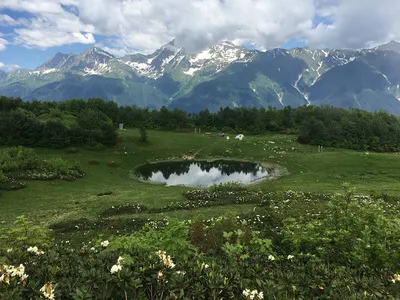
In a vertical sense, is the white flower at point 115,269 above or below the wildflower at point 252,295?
above

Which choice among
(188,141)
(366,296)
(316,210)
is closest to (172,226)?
(366,296)

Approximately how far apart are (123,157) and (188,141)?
25.9m

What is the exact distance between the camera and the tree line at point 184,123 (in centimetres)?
7369

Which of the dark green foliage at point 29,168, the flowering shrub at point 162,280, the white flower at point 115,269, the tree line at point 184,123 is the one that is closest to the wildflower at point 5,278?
the flowering shrub at point 162,280

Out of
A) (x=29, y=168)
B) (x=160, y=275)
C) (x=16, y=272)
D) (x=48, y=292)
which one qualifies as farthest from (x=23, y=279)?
(x=29, y=168)

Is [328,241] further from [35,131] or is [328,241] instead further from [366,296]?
[35,131]

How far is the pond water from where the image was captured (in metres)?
57.8

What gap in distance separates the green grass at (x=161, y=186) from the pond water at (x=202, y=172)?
14.5 ft

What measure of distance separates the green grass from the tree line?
6.36 metres

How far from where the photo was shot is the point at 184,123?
123938 mm

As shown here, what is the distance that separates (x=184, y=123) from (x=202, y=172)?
199ft

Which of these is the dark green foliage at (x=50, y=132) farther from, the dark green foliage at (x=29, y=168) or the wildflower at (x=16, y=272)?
the wildflower at (x=16, y=272)

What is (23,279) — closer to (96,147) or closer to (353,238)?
(353,238)

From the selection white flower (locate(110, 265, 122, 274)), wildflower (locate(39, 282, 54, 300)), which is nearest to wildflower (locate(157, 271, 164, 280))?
white flower (locate(110, 265, 122, 274))
